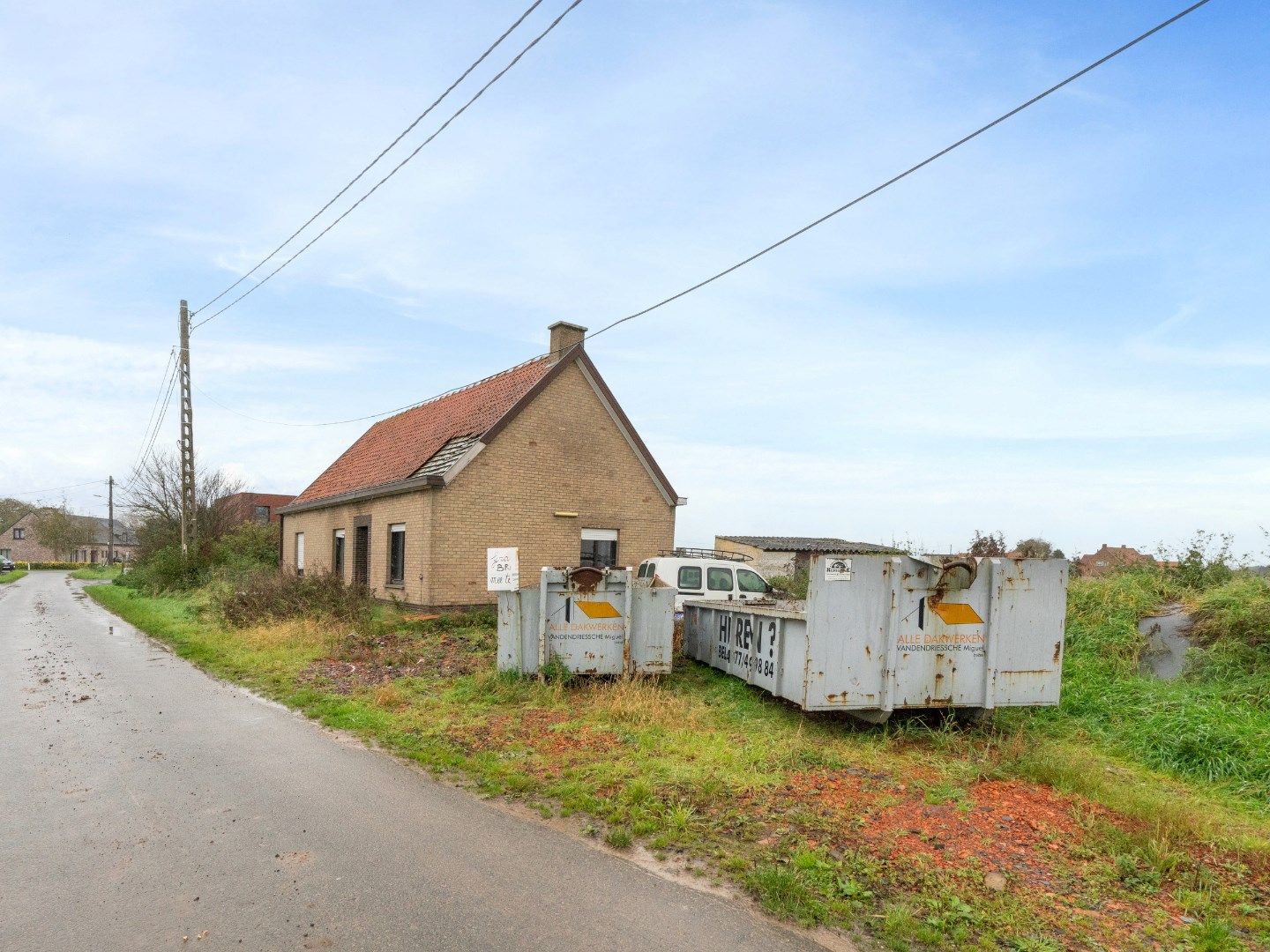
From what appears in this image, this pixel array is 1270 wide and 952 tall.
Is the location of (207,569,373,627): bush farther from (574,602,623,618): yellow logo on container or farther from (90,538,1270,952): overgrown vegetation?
(574,602,623,618): yellow logo on container

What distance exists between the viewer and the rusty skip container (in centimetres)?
748

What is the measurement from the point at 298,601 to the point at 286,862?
38.6 feet

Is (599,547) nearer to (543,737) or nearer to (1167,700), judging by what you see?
(543,737)

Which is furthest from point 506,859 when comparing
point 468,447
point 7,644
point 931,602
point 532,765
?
point 7,644

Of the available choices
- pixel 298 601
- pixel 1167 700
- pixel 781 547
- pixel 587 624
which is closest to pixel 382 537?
pixel 298 601

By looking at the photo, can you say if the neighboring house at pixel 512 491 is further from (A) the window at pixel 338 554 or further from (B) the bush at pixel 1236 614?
(B) the bush at pixel 1236 614

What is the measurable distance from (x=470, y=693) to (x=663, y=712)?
98.8 inches

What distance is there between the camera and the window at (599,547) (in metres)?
19.7

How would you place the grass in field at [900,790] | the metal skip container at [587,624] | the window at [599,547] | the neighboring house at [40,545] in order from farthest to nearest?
1. the neighboring house at [40,545]
2. the window at [599,547]
3. the metal skip container at [587,624]
4. the grass in field at [900,790]

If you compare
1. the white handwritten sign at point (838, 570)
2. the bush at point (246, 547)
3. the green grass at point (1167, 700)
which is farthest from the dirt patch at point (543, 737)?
the bush at point (246, 547)

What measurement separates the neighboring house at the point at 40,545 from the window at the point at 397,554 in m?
90.8

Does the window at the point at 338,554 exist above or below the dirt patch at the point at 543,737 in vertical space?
above

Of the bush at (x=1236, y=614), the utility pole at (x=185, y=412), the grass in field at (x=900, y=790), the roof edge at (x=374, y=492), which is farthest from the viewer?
the utility pole at (x=185, y=412)

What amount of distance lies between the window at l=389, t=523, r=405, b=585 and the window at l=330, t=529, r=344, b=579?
406 centimetres
